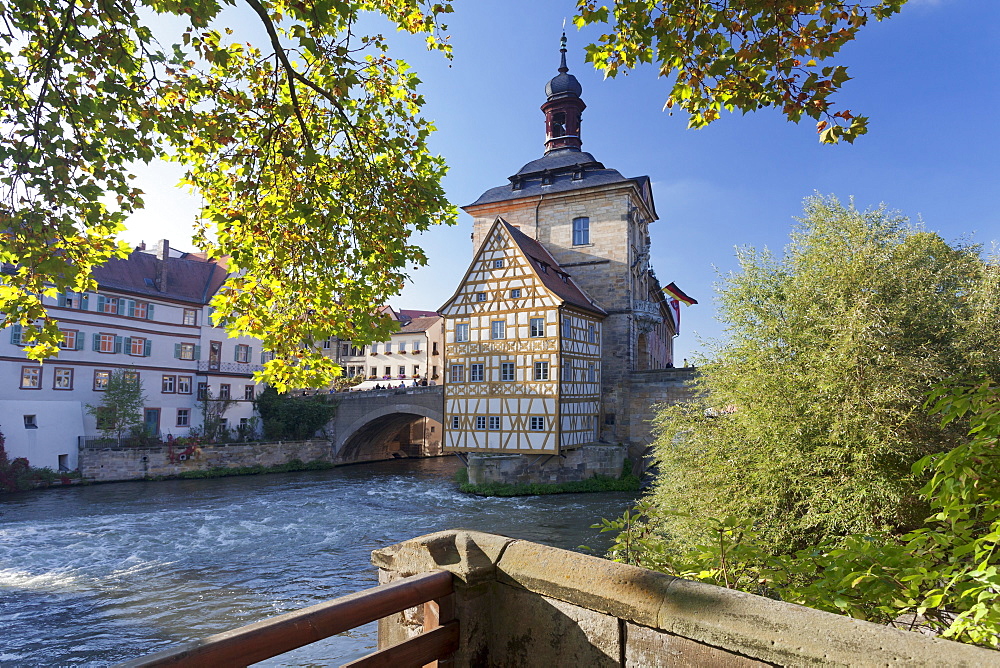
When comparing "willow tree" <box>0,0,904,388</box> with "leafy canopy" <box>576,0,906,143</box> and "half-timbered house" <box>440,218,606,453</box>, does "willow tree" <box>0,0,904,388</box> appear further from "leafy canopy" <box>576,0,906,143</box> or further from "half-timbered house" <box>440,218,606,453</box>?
"half-timbered house" <box>440,218,606,453</box>

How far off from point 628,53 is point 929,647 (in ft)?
12.5

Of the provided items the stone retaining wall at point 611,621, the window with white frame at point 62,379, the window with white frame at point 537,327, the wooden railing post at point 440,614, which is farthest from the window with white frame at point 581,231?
the wooden railing post at point 440,614

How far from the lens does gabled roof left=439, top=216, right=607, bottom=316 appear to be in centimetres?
2467

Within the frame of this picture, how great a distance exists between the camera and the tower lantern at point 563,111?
34.2 m

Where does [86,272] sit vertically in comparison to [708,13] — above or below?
below

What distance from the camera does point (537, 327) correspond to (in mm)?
24375

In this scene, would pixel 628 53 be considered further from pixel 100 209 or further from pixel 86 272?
pixel 86 272

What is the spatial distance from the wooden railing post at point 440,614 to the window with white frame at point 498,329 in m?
22.4

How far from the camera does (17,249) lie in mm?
4129

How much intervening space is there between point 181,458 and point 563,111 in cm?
2678

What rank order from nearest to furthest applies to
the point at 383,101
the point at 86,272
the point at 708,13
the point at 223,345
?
the point at 708,13, the point at 86,272, the point at 383,101, the point at 223,345

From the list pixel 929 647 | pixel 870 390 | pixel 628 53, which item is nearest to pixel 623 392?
pixel 870 390

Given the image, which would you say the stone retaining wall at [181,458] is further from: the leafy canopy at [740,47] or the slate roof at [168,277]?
the leafy canopy at [740,47]

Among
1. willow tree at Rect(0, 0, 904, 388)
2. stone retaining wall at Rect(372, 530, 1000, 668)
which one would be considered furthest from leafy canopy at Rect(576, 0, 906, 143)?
stone retaining wall at Rect(372, 530, 1000, 668)
